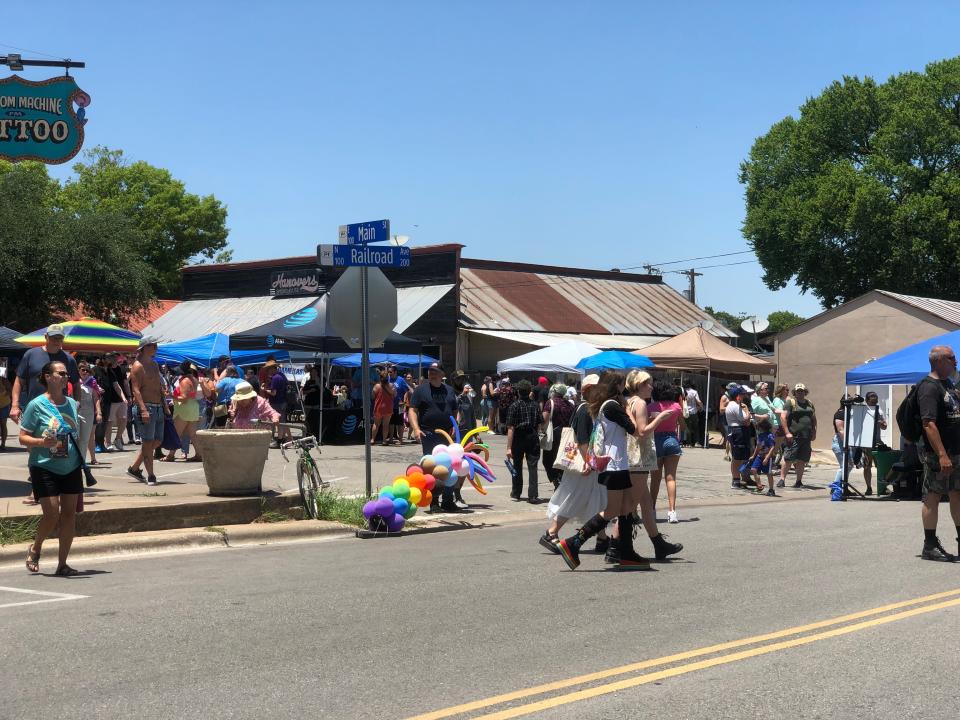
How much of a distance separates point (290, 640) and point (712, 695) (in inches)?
99.8

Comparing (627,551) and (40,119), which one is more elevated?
(40,119)

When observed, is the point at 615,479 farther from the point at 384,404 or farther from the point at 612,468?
the point at 384,404

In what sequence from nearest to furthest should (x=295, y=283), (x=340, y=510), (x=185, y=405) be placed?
(x=340, y=510) < (x=185, y=405) < (x=295, y=283)

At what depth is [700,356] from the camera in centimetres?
2867

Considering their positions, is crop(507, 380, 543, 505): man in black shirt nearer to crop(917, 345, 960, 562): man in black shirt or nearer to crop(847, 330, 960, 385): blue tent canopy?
crop(917, 345, 960, 562): man in black shirt

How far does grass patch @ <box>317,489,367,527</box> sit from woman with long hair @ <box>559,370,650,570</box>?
3563 mm

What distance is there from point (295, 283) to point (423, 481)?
33.4m

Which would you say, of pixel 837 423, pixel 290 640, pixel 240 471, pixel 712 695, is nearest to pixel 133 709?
pixel 290 640

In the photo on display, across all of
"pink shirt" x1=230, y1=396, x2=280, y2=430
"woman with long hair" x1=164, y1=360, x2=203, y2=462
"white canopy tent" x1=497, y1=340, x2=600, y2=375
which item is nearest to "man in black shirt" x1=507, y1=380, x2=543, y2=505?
"pink shirt" x1=230, y1=396, x2=280, y2=430

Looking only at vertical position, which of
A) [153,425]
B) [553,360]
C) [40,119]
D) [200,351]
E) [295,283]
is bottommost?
[153,425]

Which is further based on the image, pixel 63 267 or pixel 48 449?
pixel 63 267

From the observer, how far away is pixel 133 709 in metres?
4.95

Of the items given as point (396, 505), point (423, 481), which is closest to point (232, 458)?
point (396, 505)

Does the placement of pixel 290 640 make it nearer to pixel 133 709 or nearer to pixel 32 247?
pixel 133 709
